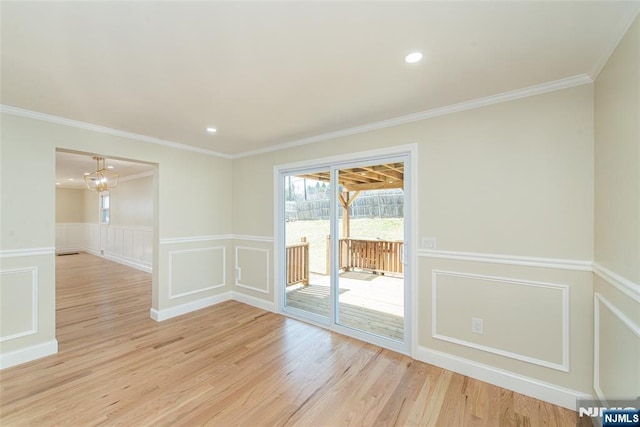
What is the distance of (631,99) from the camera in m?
1.38

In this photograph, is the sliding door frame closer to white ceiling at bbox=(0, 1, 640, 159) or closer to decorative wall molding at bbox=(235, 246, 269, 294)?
decorative wall molding at bbox=(235, 246, 269, 294)

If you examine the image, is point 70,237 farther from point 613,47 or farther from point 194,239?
point 613,47

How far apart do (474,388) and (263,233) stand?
309 cm

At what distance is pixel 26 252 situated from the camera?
2.59 meters

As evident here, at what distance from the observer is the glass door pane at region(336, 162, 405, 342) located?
294cm

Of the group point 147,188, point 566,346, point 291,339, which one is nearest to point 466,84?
point 566,346

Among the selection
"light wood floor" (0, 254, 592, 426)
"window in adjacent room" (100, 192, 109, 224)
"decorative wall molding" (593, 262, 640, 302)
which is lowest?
"light wood floor" (0, 254, 592, 426)

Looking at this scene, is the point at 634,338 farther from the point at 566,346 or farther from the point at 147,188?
the point at 147,188

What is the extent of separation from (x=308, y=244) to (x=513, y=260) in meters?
2.44

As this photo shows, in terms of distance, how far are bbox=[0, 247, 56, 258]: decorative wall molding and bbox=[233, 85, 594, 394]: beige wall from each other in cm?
384

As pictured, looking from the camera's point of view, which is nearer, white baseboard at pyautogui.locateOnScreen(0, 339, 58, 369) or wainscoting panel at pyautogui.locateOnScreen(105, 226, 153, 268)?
white baseboard at pyautogui.locateOnScreen(0, 339, 58, 369)

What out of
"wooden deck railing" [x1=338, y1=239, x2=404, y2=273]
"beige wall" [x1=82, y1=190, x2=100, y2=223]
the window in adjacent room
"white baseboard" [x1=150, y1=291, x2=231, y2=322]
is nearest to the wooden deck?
"wooden deck railing" [x1=338, y1=239, x2=404, y2=273]

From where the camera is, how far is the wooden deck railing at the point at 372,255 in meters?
2.97

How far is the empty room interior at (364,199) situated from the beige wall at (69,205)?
811 centimetres
